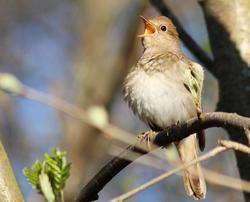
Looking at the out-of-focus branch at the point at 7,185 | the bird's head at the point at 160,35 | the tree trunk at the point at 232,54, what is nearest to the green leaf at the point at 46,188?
the out-of-focus branch at the point at 7,185

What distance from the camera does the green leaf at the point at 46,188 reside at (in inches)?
105

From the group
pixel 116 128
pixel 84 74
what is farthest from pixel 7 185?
pixel 84 74

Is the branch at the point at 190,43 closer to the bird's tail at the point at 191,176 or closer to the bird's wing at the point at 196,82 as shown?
the bird's wing at the point at 196,82

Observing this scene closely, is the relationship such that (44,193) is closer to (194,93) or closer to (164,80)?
(194,93)

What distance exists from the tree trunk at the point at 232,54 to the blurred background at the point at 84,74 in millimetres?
2178

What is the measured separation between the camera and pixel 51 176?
2.75 m

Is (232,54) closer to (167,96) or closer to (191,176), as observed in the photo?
(167,96)

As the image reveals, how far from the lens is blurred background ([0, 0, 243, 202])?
8023mm

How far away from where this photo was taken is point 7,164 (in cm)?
318

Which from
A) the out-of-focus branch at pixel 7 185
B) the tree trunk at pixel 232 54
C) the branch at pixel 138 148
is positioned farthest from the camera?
the tree trunk at pixel 232 54

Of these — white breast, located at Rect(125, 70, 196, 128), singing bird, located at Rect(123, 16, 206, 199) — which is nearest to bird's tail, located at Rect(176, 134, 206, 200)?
singing bird, located at Rect(123, 16, 206, 199)

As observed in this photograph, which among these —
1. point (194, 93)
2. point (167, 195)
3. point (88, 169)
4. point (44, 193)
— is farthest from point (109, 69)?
point (44, 193)

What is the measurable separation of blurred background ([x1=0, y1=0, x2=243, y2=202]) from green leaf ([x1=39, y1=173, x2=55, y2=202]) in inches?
143

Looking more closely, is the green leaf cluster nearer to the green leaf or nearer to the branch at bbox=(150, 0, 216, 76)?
the green leaf
